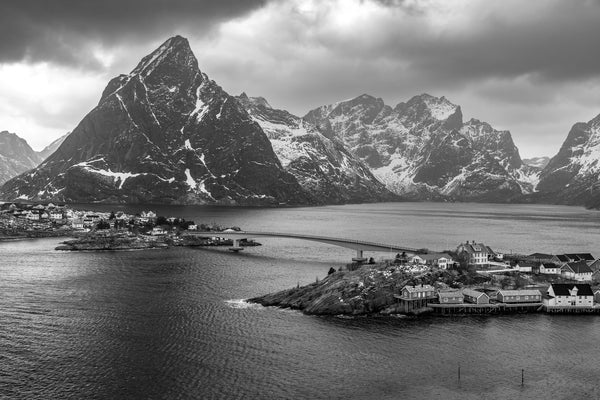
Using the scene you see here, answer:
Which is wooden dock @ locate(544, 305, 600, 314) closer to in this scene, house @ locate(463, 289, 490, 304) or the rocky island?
house @ locate(463, 289, 490, 304)

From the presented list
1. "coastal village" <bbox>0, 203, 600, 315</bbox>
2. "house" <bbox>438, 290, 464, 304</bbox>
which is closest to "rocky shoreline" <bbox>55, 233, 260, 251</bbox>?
"coastal village" <bbox>0, 203, 600, 315</bbox>

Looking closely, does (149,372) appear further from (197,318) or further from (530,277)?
(530,277)

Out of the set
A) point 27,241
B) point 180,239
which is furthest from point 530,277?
point 27,241

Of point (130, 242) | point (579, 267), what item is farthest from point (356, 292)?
point (130, 242)

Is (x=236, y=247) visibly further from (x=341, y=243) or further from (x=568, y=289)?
(x=568, y=289)

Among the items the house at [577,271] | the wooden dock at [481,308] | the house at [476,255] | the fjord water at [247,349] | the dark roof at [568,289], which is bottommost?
the fjord water at [247,349]

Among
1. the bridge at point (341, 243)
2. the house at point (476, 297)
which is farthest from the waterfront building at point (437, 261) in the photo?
the house at point (476, 297)

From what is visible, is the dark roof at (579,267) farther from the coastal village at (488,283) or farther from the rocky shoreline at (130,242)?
the rocky shoreline at (130,242)
